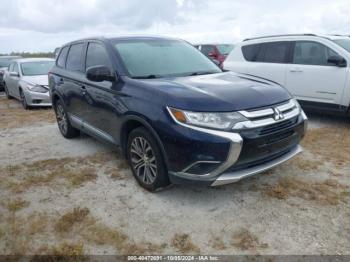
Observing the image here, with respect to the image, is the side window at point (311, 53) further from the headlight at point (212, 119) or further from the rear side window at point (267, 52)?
the headlight at point (212, 119)

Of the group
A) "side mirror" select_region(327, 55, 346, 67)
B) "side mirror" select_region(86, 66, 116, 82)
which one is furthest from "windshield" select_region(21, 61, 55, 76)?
"side mirror" select_region(327, 55, 346, 67)

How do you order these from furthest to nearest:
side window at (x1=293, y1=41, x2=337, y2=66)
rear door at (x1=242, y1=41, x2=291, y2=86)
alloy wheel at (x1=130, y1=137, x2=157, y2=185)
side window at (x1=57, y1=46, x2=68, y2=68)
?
rear door at (x1=242, y1=41, x2=291, y2=86) < side window at (x1=293, y1=41, x2=337, y2=66) < side window at (x1=57, y1=46, x2=68, y2=68) < alloy wheel at (x1=130, y1=137, x2=157, y2=185)

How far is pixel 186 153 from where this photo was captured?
2889mm

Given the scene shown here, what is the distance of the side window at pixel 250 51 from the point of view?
7109 mm

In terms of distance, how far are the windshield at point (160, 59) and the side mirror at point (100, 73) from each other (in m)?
0.22

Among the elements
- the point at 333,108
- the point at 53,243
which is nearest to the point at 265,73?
the point at 333,108

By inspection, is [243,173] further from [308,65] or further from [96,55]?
[308,65]

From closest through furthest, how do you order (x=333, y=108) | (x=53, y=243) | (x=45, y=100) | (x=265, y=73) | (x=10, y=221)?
1. (x=53, y=243)
2. (x=10, y=221)
3. (x=333, y=108)
4. (x=265, y=73)
5. (x=45, y=100)

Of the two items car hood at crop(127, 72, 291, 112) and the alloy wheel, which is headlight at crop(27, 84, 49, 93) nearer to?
the alloy wheel

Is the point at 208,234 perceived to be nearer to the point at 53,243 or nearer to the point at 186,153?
the point at 186,153

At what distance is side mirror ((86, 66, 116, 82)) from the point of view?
3.56m

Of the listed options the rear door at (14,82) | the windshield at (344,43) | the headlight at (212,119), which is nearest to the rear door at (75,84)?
the headlight at (212,119)

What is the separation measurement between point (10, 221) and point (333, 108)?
18.0 feet

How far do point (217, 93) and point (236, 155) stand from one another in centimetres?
65
